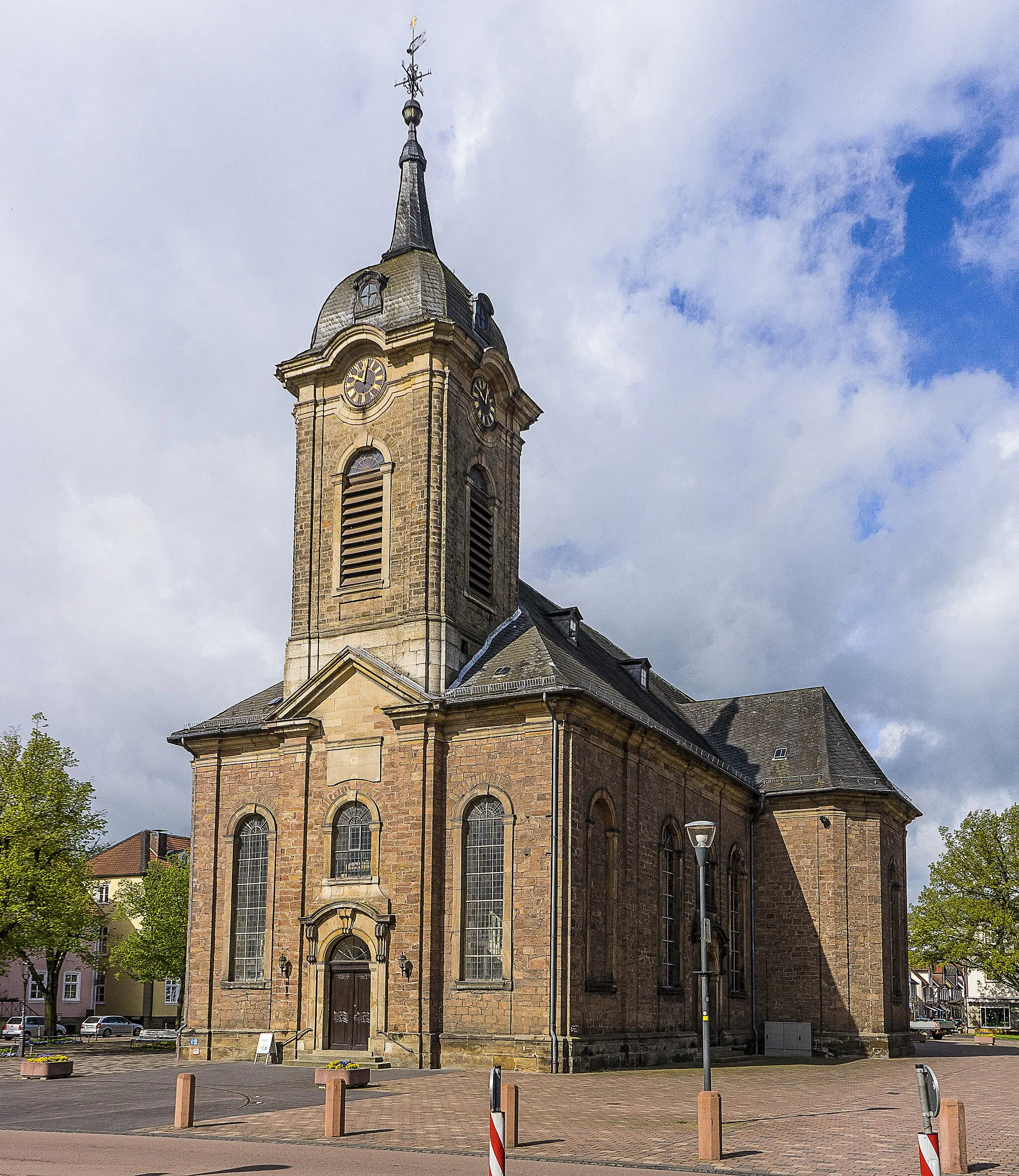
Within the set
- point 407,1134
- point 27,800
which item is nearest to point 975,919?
point 27,800

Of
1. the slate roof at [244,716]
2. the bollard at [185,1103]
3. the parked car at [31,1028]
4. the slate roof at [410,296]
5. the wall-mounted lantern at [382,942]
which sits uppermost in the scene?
the slate roof at [410,296]

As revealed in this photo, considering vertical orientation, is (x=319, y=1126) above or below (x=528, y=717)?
below

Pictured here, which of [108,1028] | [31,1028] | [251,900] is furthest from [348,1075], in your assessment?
[108,1028]

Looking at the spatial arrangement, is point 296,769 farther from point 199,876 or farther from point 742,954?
point 742,954

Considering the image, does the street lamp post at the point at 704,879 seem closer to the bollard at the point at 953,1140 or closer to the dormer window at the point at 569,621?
the bollard at the point at 953,1140

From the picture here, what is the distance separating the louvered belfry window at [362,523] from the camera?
33438 mm

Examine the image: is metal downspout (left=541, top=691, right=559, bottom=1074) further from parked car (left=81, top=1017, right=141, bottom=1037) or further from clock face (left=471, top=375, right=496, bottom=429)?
parked car (left=81, top=1017, right=141, bottom=1037)

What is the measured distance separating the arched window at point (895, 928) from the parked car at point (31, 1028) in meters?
29.6

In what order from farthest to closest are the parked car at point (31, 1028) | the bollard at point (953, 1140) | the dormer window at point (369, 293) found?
the parked car at point (31, 1028) < the dormer window at point (369, 293) < the bollard at point (953, 1140)

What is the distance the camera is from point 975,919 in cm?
5716

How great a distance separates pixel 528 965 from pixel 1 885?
1958 centimetres

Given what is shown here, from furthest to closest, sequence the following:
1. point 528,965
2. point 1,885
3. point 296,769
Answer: point 1,885 → point 296,769 → point 528,965

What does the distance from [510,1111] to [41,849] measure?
98.6ft

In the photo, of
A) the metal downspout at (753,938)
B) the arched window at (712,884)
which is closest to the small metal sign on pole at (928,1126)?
the arched window at (712,884)
